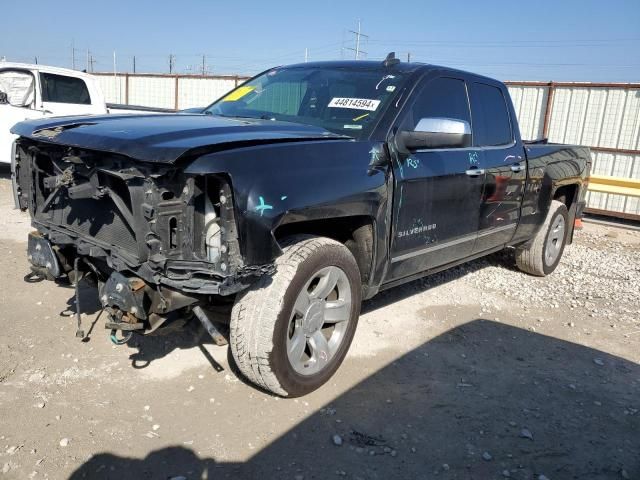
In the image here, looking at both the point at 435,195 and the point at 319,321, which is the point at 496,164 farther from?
the point at 319,321

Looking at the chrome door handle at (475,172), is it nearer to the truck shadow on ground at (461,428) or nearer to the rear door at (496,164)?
the rear door at (496,164)

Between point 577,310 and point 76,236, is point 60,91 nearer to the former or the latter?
point 76,236

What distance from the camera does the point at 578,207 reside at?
6.42 metres

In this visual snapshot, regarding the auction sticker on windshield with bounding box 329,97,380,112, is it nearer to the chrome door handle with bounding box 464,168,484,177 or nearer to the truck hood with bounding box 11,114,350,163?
the truck hood with bounding box 11,114,350,163

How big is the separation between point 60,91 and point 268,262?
8641 millimetres

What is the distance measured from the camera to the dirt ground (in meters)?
2.69

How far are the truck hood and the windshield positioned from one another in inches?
10.1

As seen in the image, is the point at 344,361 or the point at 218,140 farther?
the point at 344,361

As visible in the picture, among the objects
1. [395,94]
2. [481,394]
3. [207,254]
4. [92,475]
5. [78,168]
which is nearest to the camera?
[92,475]


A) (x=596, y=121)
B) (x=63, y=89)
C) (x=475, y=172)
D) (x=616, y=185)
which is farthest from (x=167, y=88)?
(x=475, y=172)

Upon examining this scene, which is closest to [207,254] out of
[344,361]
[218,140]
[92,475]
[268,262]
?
[268,262]

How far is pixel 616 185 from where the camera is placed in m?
9.67

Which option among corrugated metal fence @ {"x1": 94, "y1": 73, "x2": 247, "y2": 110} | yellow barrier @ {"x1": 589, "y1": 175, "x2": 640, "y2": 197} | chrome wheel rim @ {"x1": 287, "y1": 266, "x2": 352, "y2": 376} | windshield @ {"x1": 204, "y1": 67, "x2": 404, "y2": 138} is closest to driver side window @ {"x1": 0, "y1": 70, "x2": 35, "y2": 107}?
windshield @ {"x1": 204, "y1": 67, "x2": 404, "y2": 138}

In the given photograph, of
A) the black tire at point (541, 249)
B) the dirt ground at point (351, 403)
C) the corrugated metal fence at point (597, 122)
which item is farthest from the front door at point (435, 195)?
the corrugated metal fence at point (597, 122)
